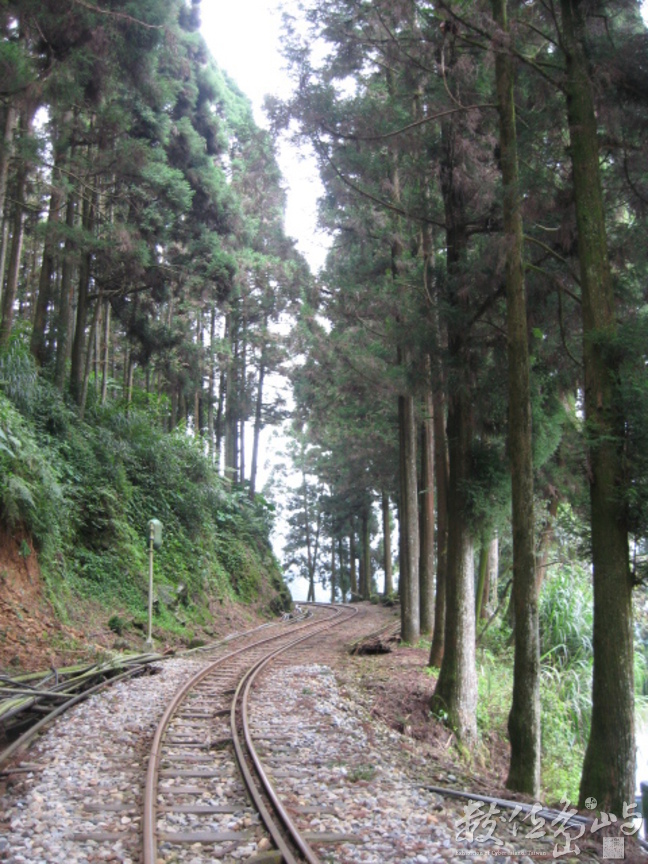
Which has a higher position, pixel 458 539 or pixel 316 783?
pixel 458 539

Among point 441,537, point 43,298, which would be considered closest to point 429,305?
point 441,537

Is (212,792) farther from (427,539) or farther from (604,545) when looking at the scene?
(427,539)

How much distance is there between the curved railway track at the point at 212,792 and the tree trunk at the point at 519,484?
3.03 metres

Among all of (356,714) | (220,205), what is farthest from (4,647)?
(220,205)

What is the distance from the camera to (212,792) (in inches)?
217

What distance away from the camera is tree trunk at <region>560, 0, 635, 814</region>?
6391mm

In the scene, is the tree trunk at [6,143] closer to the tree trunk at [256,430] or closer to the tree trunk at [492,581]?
the tree trunk at [492,581]

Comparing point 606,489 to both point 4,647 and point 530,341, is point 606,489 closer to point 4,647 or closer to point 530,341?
point 530,341

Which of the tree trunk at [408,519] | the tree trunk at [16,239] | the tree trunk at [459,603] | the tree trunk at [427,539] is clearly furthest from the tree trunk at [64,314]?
the tree trunk at [459,603]

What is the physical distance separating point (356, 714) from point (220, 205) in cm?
1817

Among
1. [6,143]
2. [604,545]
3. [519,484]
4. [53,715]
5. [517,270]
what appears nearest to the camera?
[604,545]

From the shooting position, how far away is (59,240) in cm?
1438

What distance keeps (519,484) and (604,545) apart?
1247 mm

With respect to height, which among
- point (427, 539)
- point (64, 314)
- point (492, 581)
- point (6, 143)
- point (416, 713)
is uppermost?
point (6, 143)
